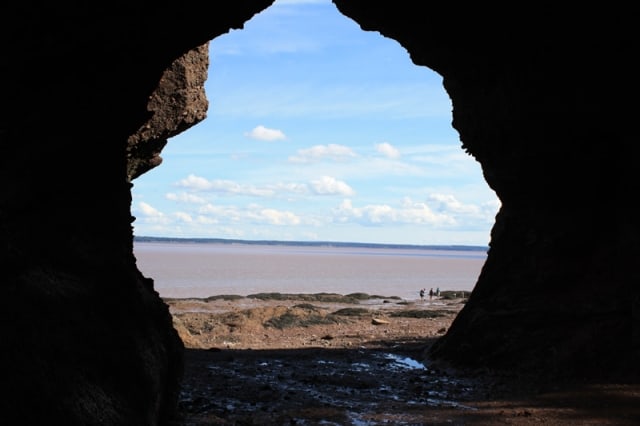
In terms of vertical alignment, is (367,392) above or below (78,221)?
below

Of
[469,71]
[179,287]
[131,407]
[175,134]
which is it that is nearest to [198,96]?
[175,134]

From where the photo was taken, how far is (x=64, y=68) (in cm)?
773

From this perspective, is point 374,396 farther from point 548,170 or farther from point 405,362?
point 548,170

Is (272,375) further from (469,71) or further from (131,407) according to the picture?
(469,71)

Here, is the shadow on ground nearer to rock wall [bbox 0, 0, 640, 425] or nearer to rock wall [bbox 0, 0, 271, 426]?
rock wall [bbox 0, 0, 640, 425]

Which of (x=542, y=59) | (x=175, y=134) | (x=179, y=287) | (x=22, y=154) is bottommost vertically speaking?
(x=179, y=287)

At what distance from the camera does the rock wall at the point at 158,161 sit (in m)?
6.66

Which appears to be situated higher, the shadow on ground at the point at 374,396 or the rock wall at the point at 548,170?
the rock wall at the point at 548,170

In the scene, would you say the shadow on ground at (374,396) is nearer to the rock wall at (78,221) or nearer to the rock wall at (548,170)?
the rock wall at (548,170)

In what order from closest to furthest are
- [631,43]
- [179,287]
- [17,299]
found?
[17,299] → [631,43] → [179,287]

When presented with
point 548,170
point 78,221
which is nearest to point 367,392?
point 548,170

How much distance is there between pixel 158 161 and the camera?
19672 millimetres

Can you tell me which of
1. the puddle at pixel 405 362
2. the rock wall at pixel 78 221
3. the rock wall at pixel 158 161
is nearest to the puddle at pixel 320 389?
the puddle at pixel 405 362

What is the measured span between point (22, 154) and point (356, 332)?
18.4m
